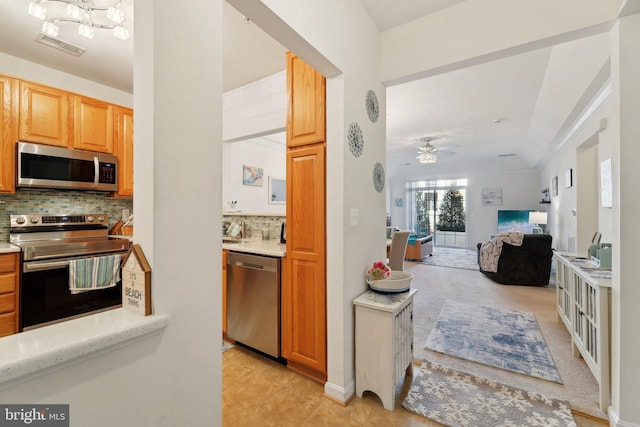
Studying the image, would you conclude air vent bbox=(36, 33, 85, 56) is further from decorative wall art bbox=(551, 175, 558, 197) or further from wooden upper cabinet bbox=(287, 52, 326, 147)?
decorative wall art bbox=(551, 175, 558, 197)

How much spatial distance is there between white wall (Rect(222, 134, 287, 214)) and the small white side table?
3.25m

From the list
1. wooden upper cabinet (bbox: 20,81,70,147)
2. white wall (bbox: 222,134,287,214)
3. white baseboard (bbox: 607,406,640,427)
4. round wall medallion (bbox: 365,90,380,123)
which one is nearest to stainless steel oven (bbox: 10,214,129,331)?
wooden upper cabinet (bbox: 20,81,70,147)

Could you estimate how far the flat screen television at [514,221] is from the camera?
25.2ft

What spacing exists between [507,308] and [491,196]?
630 centimetres

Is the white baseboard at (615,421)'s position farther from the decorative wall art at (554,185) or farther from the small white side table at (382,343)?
the decorative wall art at (554,185)

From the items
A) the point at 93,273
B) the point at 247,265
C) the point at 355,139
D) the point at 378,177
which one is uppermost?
the point at 355,139

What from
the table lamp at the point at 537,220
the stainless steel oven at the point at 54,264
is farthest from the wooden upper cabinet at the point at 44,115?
the table lamp at the point at 537,220

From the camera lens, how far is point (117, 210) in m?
3.44

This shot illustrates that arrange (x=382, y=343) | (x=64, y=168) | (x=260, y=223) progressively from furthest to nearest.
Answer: (x=260, y=223), (x=64, y=168), (x=382, y=343)

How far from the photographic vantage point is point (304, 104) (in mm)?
2080

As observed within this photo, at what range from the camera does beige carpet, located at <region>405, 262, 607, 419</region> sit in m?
1.92

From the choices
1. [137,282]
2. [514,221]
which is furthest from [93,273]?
[514,221]

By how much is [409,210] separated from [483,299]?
6425 millimetres

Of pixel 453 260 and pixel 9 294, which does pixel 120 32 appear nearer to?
pixel 9 294
